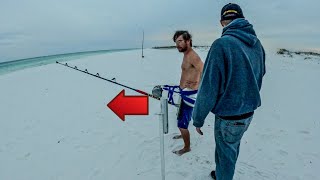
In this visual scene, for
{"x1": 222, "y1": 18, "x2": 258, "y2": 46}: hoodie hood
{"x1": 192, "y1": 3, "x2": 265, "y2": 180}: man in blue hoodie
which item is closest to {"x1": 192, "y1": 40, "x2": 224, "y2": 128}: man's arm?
{"x1": 192, "y1": 3, "x2": 265, "y2": 180}: man in blue hoodie

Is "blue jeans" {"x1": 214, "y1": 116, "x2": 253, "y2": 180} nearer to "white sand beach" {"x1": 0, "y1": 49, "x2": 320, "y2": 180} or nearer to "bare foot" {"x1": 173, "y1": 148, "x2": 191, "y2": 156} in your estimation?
"white sand beach" {"x1": 0, "y1": 49, "x2": 320, "y2": 180}

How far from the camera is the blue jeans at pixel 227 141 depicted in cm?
288

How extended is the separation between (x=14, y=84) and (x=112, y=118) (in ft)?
25.2

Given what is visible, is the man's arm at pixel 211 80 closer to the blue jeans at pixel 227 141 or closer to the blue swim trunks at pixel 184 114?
the blue jeans at pixel 227 141

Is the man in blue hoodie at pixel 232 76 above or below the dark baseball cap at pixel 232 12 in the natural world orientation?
below

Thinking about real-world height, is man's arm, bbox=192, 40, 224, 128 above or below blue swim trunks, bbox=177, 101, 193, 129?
above

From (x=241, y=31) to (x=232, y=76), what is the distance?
45 cm

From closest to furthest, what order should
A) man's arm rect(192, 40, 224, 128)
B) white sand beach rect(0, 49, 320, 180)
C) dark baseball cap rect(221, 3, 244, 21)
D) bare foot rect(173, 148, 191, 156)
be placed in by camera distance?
man's arm rect(192, 40, 224, 128) < dark baseball cap rect(221, 3, 244, 21) < white sand beach rect(0, 49, 320, 180) < bare foot rect(173, 148, 191, 156)

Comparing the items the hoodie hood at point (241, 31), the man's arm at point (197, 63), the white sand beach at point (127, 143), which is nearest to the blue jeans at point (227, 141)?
the hoodie hood at point (241, 31)

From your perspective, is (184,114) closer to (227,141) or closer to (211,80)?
(227,141)

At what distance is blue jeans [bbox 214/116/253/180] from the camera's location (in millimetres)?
2883

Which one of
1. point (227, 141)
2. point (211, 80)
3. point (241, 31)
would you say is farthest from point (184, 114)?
point (241, 31)

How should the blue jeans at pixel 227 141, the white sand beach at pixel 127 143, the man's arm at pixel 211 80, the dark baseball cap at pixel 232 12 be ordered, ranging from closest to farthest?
the man's arm at pixel 211 80, the dark baseball cap at pixel 232 12, the blue jeans at pixel 227 141, the white sand beach at pixel 127 143

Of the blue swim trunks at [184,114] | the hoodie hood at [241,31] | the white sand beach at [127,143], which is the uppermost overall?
the hoodie hood at [241,31]
